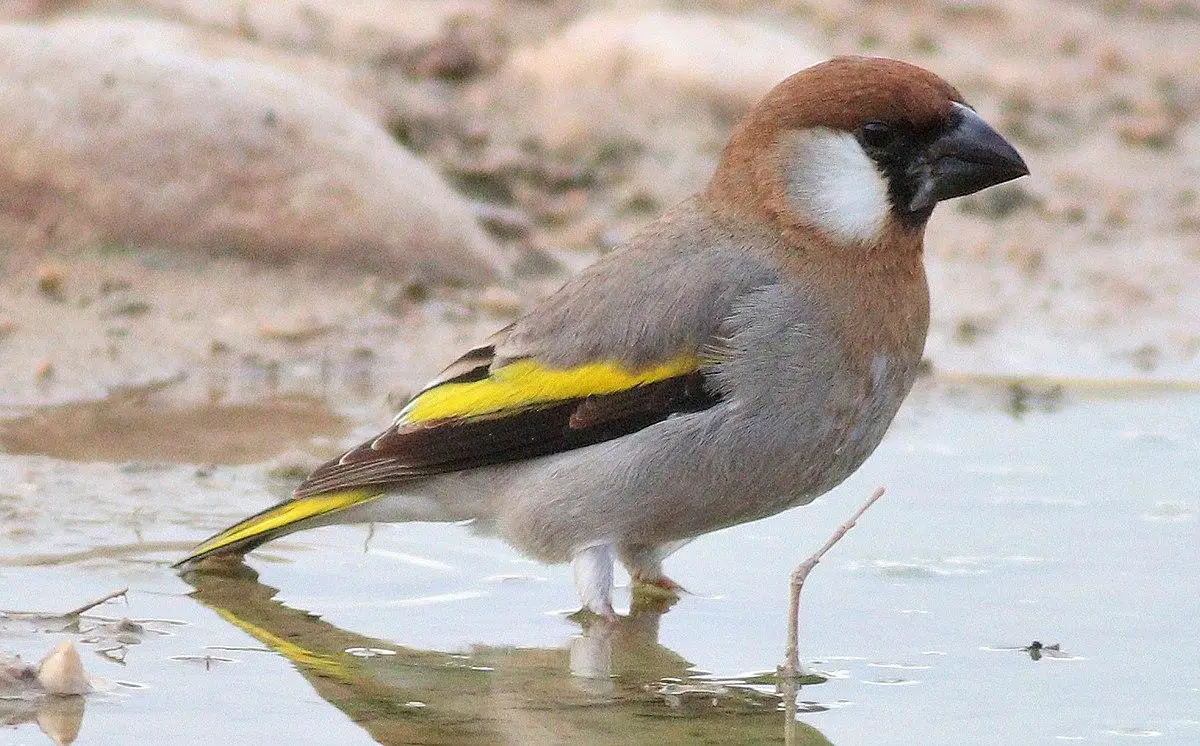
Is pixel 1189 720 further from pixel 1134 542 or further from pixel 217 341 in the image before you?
pixel 217 341

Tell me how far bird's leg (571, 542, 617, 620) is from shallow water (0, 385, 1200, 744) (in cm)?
10

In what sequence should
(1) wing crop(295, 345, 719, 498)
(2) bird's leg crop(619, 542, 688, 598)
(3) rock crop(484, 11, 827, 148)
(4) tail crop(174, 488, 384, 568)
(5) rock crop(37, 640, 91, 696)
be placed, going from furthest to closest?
(3) rock crop(484, 11, 827, 148), (2) bird's leg crop(619, 542, 688, 598), (4) tail crop(174, 488, 384, 568), (1) wing crop(295, 345, 719, 498), (5) rock crop(37, 640, 91, 696)

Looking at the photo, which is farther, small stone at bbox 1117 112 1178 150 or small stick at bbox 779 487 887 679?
small stone at bbox 1117 112 1178 150

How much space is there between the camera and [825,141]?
584cm

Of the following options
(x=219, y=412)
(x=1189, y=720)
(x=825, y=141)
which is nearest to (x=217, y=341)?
(x=219, y=412)

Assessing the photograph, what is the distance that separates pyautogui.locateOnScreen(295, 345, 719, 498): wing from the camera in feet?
18.5

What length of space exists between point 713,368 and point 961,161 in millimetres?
960

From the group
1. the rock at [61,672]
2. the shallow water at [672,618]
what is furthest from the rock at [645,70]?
the rock at [61,672]

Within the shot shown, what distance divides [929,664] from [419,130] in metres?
5.68

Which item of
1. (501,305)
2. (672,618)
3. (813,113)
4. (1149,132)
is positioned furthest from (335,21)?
(672,618)

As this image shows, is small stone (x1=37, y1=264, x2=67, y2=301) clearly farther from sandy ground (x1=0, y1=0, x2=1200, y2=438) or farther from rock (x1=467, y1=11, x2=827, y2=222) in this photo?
rock (x1=467, y1=11, x2=827, y2=222)

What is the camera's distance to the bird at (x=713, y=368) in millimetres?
5531

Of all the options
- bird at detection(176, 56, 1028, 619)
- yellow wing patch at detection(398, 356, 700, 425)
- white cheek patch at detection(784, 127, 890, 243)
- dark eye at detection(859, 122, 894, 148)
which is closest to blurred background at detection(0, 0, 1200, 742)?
bird at detection(176, 56, 1028, 619)

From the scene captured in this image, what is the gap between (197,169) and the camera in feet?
27.7
